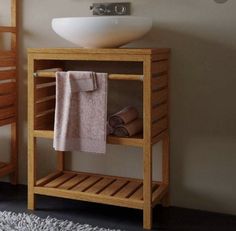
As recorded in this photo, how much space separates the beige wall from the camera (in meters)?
2.17

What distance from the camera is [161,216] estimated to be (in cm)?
222

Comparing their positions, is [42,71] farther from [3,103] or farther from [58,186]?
[58,186]

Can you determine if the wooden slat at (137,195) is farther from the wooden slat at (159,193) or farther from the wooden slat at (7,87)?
the wooden slat at (7,87)

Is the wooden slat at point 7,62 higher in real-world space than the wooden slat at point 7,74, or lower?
higher

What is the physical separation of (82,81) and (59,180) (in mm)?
615

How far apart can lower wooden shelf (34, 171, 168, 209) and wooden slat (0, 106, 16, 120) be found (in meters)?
0.43

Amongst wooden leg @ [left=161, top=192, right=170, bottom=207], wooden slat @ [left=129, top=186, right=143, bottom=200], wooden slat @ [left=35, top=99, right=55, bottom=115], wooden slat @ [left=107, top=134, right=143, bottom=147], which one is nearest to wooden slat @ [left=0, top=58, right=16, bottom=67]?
wooden slat @ [left=35, top=99, right=55, bottom=115]

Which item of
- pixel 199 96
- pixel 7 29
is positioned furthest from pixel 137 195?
pixel 7 29

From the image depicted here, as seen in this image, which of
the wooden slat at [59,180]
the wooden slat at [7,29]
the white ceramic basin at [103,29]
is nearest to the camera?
the white ceramic basin at [103,29]

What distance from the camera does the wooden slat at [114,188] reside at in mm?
2176

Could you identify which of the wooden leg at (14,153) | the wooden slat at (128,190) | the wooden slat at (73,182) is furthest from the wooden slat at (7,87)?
the wooden slat at (128,190)

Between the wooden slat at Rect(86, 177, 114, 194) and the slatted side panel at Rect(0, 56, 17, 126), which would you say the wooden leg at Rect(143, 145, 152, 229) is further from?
the slatted side panel at Rect(0, 56, 17, 126)

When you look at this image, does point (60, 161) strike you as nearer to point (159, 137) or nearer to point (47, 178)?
point (47, 178)

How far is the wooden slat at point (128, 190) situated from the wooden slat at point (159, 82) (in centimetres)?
53
